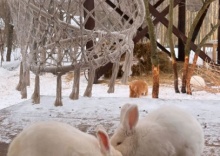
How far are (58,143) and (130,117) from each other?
23 centimetres

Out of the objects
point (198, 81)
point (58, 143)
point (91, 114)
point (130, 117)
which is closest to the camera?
point (58, 143)

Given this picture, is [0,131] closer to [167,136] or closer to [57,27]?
→ [57,27]

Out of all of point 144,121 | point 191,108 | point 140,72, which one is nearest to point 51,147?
point 144,121

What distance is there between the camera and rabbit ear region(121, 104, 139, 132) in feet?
2.62

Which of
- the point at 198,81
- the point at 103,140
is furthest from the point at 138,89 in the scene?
the point at 103,140

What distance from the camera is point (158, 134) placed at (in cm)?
85

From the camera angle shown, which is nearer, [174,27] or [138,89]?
[138,89]

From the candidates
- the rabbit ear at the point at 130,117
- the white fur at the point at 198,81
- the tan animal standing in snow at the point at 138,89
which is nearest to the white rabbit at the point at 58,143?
the rabbit ear at the point at 130,117

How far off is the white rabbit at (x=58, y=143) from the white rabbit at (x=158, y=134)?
0.16 m

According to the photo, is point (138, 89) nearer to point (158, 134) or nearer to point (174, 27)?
point (174, 27)

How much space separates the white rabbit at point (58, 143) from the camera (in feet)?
1.98

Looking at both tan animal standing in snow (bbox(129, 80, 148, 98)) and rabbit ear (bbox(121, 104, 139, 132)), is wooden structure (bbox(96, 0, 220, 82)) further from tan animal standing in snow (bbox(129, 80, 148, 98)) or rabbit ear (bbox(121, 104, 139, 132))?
rabbit ear (bbox(121, 104, 139, 132))

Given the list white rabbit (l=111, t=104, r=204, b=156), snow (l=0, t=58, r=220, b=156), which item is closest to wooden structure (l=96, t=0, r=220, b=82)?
snow (l=0, t=58, r=220, b=156)

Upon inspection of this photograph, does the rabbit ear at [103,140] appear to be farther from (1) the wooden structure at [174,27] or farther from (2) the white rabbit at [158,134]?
(1) the wooden structure at [174,27]
